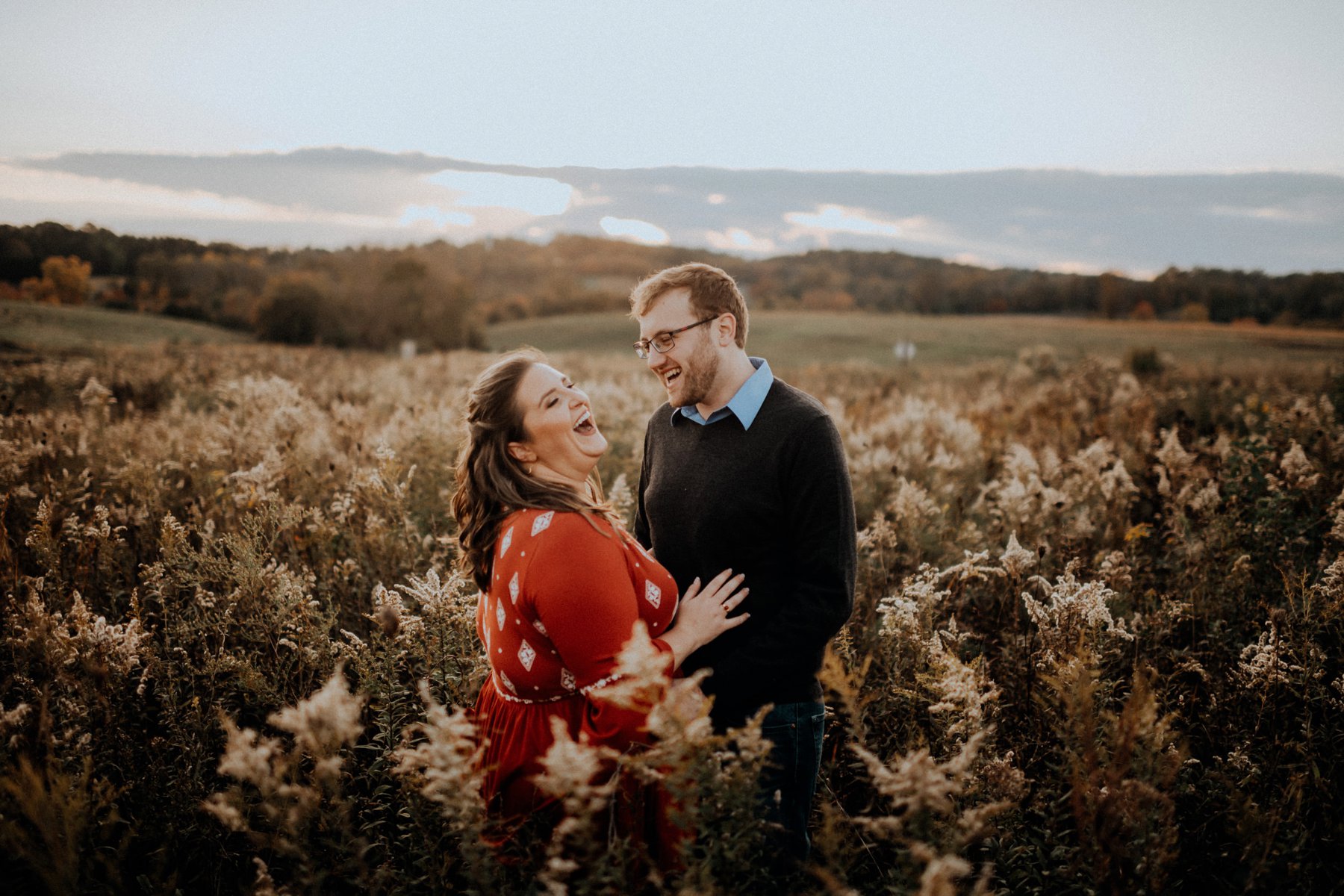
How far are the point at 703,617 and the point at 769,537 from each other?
533 mm

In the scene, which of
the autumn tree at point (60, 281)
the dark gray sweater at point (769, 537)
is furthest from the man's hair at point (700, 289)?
the autumn tree at point (60, 281)

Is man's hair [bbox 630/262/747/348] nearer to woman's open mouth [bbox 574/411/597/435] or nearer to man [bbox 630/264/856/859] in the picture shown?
man [bbox 630/264/856/859]

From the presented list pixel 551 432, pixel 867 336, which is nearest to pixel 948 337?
pixel 867 336

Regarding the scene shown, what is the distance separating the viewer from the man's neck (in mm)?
3279

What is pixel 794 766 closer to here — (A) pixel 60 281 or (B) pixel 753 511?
(B) pixel 753 511

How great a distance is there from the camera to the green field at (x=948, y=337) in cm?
3972

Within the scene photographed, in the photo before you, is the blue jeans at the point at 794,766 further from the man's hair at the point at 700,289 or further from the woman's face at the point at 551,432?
the man's hair at the point at 700,289

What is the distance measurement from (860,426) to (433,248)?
81911mm

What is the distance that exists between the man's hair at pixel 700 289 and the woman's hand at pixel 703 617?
3.69ft

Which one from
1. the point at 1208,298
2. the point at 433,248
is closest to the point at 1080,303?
the point at 1208,298

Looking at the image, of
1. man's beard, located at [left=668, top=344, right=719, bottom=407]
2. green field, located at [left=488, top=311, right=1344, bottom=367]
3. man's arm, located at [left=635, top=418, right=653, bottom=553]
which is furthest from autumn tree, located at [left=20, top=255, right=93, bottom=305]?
green field, located at [left=488, top=311, right=1344, bottom=367]

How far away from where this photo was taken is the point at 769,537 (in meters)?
3.14

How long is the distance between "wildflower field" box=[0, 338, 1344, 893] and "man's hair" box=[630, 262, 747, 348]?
66.2 inches

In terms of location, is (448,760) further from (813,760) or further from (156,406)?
(156,406)
